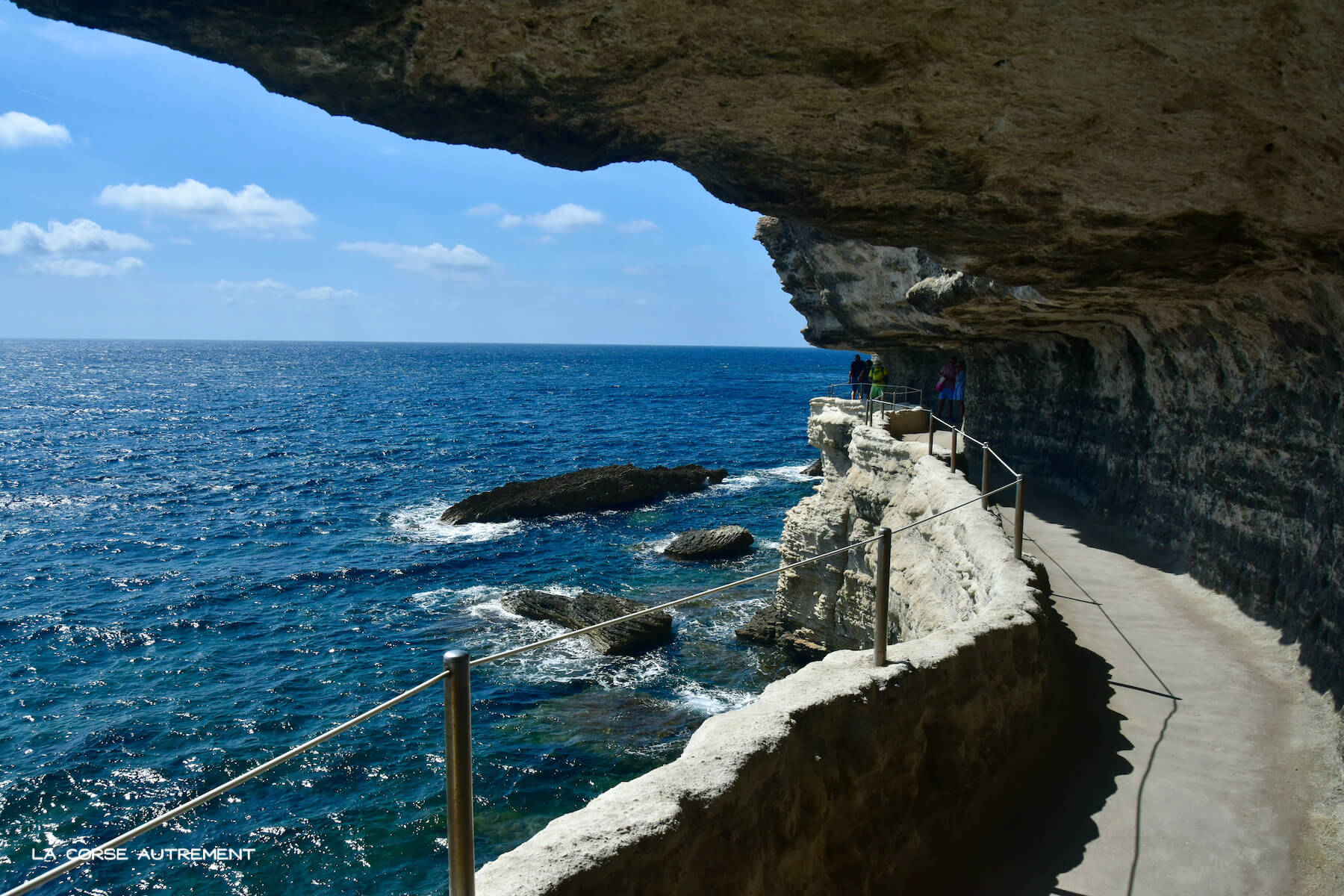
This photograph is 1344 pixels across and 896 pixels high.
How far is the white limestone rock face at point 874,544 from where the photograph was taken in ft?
32.4

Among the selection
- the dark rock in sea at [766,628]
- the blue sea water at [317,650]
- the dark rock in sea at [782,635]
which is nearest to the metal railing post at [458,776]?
the blue sea water at [317,650]

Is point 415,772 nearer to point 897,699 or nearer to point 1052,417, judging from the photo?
point 897,699

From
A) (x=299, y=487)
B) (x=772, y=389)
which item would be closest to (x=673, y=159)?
(x=299, y=487)

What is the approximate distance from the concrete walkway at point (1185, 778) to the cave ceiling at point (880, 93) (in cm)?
400

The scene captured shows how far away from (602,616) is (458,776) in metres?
19.3

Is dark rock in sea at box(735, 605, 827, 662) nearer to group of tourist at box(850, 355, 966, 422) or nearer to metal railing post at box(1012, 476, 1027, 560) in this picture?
group of tourist at box(850, 355, 966, 422)

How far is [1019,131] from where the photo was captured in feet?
21.9

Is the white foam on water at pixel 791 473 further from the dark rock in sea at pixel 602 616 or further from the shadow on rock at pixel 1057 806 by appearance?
the shadow on rock at pixel 1057 806

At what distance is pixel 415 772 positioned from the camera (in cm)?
1517

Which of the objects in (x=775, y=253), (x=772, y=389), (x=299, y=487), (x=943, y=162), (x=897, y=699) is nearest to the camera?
(x=897, y=699)

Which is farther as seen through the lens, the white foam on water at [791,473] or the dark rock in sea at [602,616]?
the white foam on water at [791,473]

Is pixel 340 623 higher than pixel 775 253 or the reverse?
the reverse

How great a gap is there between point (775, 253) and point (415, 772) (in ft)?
68.2

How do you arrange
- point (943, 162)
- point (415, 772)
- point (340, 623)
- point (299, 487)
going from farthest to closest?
point (299, 487) < point (340, 623) < point (415, 772) < point (943, 162)
